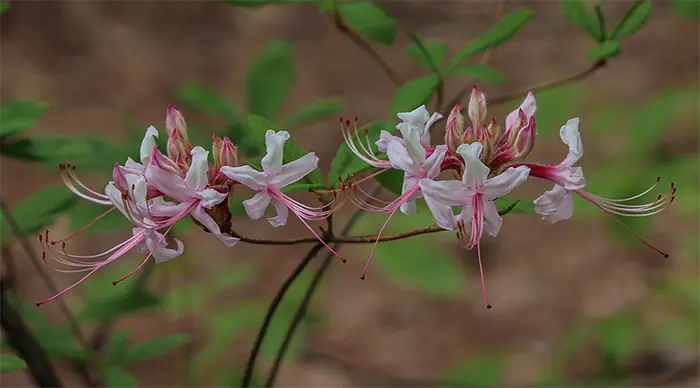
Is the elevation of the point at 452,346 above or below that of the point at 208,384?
below

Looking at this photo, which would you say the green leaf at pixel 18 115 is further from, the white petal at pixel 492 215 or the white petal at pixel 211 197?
the white petal at pixel 492 215

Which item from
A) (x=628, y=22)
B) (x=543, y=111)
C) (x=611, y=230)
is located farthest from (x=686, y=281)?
(x=628, y=22)

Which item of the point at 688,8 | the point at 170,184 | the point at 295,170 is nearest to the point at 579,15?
the point at 688,8

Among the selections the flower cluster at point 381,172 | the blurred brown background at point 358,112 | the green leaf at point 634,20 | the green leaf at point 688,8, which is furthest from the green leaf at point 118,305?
the blurred brown background at point 358,112

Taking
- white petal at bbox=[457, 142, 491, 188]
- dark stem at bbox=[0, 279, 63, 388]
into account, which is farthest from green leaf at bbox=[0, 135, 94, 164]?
white petal at bbox=[457, 142, 491, 188]

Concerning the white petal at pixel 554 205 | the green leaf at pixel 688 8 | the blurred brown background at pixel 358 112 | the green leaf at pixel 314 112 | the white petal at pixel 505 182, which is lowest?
the blurred brown background at pixel 358 112

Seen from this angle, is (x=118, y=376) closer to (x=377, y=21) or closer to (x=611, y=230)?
(x=377, y=21)
